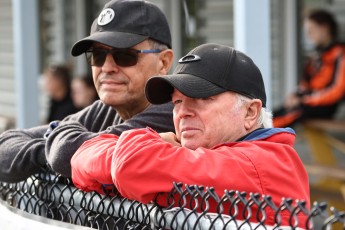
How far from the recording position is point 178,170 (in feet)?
8.50

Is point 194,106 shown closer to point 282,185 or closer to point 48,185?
point 282,185

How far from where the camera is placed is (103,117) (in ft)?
12.5

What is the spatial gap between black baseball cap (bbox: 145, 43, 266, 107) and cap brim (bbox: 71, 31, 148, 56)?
1.85ft

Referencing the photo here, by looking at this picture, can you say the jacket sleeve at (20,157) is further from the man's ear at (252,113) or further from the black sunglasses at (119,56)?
the man's ear at (252,113)

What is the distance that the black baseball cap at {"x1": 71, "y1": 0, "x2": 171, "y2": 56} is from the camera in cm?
345

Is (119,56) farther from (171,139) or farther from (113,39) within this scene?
(171,139)

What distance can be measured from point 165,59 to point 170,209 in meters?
1.18

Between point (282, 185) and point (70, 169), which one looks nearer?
point (282, 185)

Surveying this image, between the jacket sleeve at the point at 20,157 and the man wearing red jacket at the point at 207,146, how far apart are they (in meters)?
0.54

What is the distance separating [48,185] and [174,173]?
0.97m

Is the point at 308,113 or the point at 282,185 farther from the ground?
the point at 282,185

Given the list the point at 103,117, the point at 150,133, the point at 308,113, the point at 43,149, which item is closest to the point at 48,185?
the point at 43,149

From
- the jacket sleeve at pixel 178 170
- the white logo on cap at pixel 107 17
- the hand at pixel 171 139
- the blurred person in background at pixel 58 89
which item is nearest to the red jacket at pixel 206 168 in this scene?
the jacket sleeve at pixel 178 170

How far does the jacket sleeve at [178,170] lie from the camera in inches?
102
